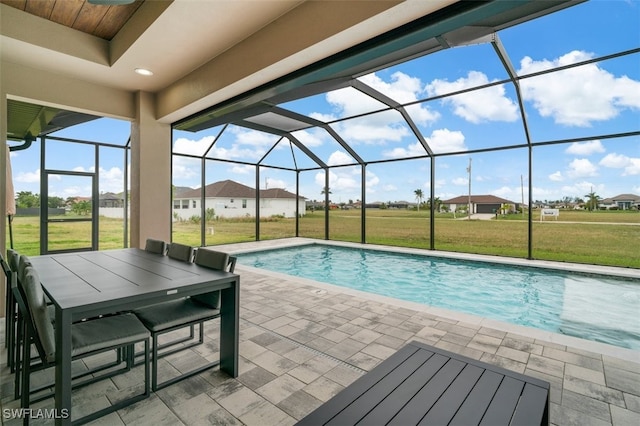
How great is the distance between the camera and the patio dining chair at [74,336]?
155cm

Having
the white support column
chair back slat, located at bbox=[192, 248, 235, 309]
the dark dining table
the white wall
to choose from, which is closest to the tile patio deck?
the dark dining table

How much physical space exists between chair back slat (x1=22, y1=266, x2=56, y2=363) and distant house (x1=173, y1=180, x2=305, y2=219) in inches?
320

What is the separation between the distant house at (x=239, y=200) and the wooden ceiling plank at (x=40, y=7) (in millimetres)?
6616

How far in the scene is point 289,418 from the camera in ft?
5.63

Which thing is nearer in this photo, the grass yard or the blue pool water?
the blue pool water

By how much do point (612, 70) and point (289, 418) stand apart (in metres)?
6.97

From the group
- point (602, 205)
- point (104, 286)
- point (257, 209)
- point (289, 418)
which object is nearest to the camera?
point (289, 418)

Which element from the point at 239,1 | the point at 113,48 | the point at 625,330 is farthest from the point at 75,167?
the point at 625,330

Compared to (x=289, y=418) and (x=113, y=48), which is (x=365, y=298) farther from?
(x=113, y=48)

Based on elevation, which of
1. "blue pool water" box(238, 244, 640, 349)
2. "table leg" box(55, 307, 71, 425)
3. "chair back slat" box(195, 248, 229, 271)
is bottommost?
"blue pool water" box(238, 244, 640, 349)

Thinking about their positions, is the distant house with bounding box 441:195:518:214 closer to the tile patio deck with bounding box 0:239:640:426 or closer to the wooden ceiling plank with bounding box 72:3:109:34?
the tile patio deck with bounding box 0:239:640:426

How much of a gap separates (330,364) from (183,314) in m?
1.16

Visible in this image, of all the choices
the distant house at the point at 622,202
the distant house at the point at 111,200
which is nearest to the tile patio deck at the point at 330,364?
the distant house at the point at 111,200

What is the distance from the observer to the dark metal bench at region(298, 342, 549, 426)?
1.07 m
